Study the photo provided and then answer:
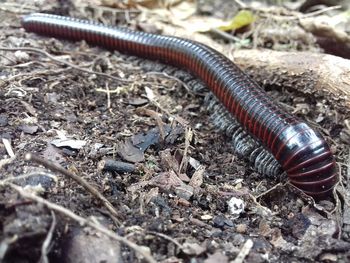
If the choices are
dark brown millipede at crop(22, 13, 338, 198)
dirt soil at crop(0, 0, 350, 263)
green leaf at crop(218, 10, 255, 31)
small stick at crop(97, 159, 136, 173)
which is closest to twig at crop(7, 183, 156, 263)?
dirt soil at crop(0, 0, 350, 263)

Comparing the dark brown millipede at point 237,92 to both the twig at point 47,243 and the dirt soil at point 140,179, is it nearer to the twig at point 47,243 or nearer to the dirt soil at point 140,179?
the dirt soil at point 140,179

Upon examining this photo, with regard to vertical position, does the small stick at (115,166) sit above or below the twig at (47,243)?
below

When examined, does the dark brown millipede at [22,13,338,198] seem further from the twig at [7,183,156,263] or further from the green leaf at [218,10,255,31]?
the twig at [7,183,156,263]

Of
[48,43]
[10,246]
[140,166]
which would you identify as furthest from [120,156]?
[48,43]

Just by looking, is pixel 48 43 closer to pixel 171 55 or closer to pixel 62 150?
pixel 171 55

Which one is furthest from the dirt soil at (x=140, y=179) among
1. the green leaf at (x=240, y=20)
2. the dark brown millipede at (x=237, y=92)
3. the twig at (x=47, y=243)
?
the green leaf at (x=240, y=20)

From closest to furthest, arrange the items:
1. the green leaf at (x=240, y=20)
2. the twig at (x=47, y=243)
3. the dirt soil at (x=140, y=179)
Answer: the twig at (x=47, y=243) → the dirt soil at (x=140, y=179) → the green leaf at (x=240, y=20)
